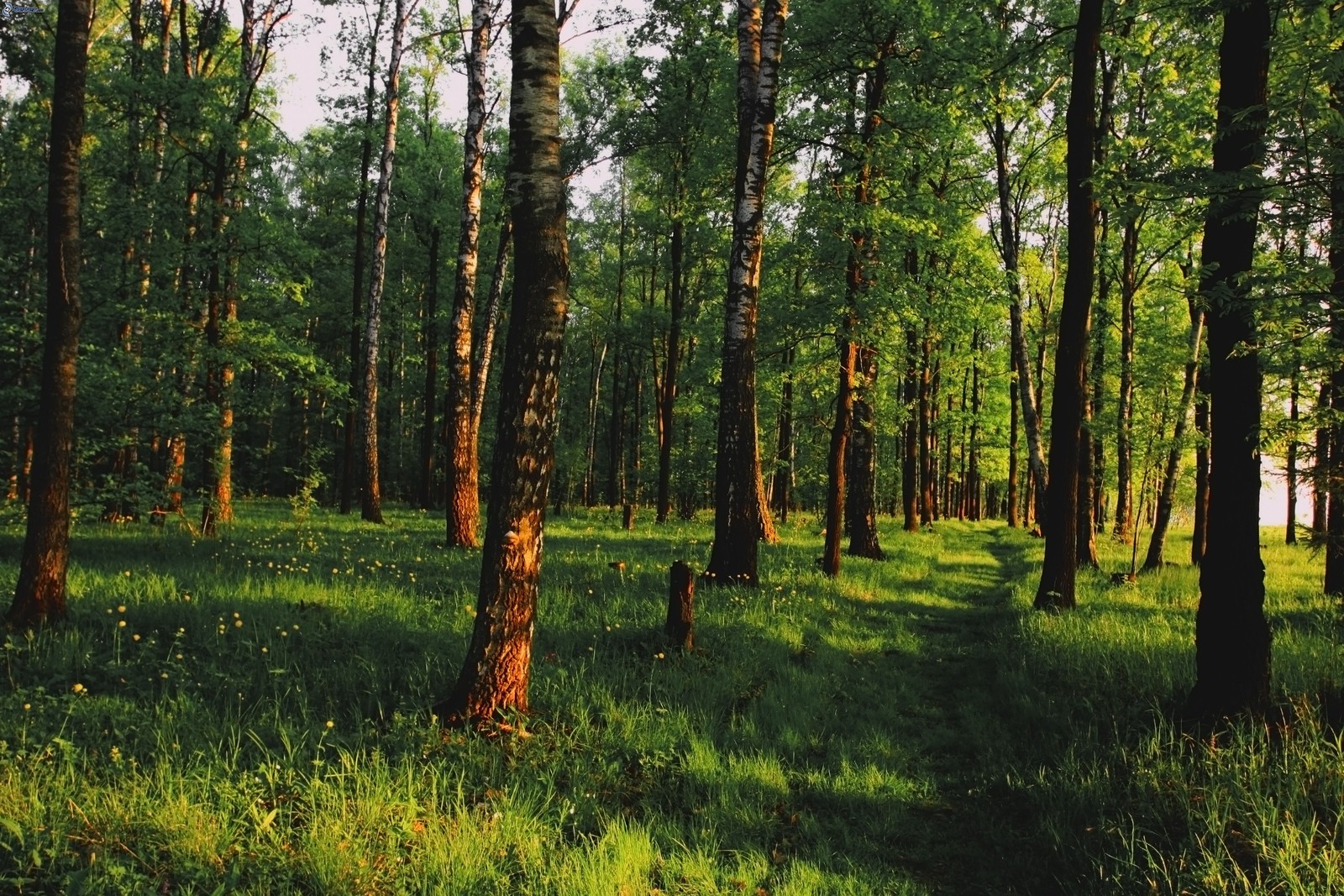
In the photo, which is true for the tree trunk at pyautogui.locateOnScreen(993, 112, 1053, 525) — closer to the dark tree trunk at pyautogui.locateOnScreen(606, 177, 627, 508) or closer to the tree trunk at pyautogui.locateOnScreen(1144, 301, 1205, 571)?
the tree trunk at pyautogui.locateOnScreen(1144, 301, 1205, 571)

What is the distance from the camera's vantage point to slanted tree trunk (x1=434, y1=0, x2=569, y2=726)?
4.73 m

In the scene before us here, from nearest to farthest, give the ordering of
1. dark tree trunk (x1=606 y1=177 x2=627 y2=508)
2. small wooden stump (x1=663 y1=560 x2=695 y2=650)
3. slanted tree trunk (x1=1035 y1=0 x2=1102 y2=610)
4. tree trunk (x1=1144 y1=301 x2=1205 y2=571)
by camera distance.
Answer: small wooden stump (x1=663 y1=560 x2=695 y2=650), slanted tree trunk (x1=1035 y1=0 x2=1102 y2=610), tree trunk (x1=1144 y1=301 x2=1205 y2=571), dark tree trunk (x1=606 y1=177 x2=627 y2=508)

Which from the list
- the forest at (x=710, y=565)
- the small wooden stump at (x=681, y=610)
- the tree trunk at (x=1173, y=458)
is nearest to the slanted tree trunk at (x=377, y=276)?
the forest at (x=710, y=565)

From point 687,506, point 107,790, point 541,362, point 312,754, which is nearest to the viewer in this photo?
point 107,790

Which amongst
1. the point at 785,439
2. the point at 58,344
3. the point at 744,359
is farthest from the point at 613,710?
the point at 785,439

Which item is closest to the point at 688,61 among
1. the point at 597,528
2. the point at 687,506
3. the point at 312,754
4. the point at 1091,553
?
the point at 597,528

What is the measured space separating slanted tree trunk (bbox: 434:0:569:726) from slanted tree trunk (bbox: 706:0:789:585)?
572 centimetres

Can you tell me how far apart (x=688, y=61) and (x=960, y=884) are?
1869 cm

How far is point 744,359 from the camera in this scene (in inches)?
417

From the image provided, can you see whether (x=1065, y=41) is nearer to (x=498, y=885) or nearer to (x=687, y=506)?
(x=498, y=885)

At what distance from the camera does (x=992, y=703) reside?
6547 millimetres

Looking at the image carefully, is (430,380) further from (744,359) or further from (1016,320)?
(1016,320)

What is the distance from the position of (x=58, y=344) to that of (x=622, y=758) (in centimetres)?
611

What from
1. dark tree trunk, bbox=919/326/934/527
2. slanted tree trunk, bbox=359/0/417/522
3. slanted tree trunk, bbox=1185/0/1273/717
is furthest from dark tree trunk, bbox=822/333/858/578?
dark tree trunk, bbox=919/326/934/527
